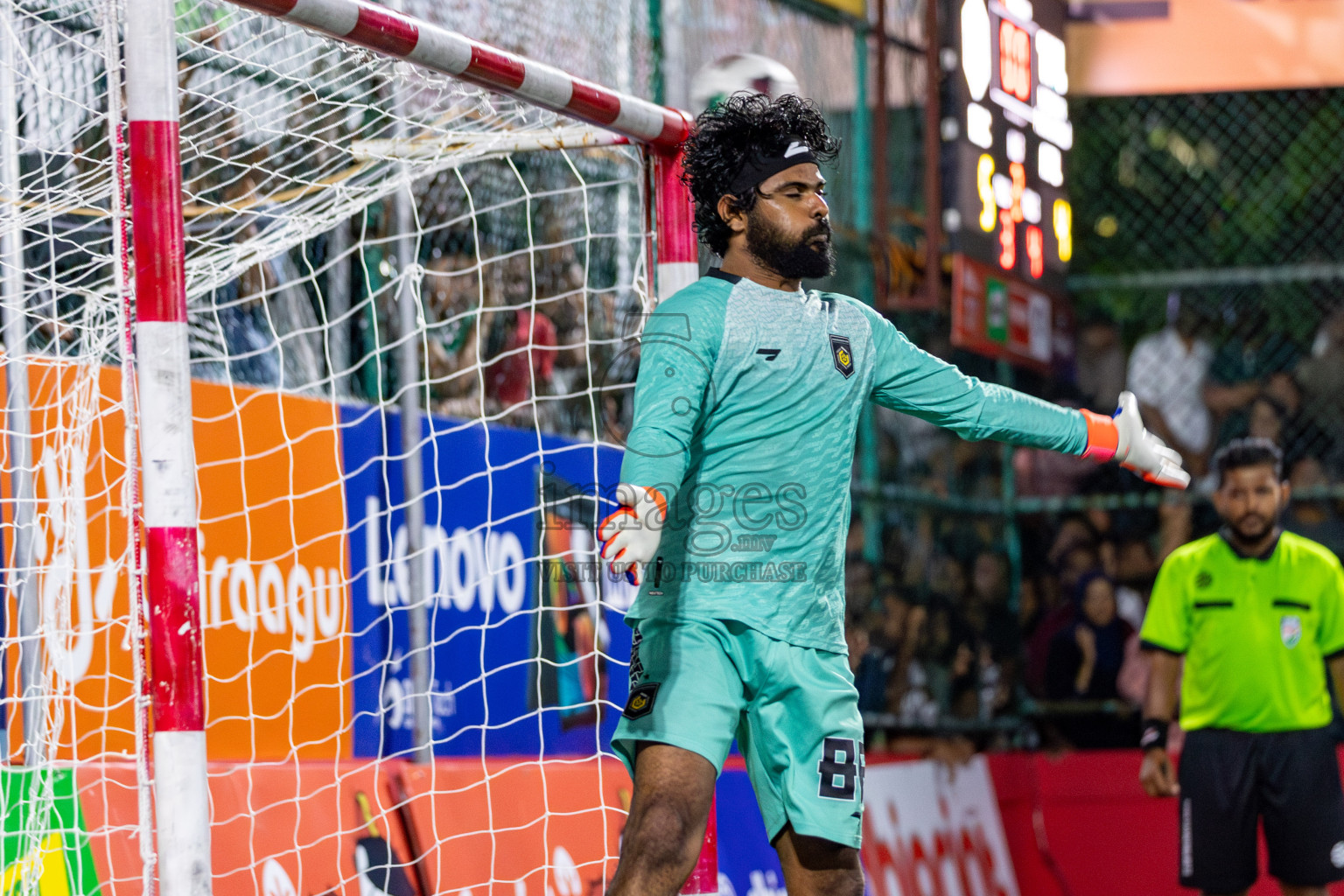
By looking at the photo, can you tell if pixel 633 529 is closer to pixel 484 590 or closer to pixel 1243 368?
pixel 484 590

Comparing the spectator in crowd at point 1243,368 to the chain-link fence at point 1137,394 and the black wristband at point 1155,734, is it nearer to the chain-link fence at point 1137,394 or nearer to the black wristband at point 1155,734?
the chain-link fence at point 1137,394

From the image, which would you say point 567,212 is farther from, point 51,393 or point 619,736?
point 619,736

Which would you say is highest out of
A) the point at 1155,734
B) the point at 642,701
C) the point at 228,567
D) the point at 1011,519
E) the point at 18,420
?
the point at 18,420

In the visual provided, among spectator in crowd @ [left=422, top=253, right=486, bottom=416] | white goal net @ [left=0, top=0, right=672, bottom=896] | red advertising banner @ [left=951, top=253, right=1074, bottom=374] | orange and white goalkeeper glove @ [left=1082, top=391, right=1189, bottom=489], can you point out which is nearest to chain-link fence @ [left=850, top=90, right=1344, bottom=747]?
red advertising banner @ [left=951, top=253, right=1074, bottom=374]

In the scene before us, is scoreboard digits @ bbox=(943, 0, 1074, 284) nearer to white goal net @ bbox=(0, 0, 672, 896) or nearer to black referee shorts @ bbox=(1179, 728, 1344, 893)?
white goal net @ bbox=(0, 0, 672, 896)

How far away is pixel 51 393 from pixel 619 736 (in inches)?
92.3

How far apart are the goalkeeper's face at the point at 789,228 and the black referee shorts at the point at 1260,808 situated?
13.1ft

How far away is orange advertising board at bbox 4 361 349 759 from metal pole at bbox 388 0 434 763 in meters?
0.23

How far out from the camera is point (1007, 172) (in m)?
8.80

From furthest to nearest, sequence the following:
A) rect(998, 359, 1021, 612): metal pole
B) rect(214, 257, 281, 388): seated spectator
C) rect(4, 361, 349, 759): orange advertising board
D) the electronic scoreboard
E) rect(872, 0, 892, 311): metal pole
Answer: rect(998, 359, 1021, 612): metal pole → rect(872, 0, 892, 311): metal pole → the electronic scoreboard → rect(214, 257, 281, 388): seated spectator → rect(4, 361, 349, 759): orange advertising board

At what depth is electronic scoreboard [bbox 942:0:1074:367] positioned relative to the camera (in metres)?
8.45

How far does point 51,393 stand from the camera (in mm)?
4633

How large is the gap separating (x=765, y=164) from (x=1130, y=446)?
95cm

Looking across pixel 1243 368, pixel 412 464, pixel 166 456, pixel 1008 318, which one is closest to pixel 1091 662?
pixel 1243 368
